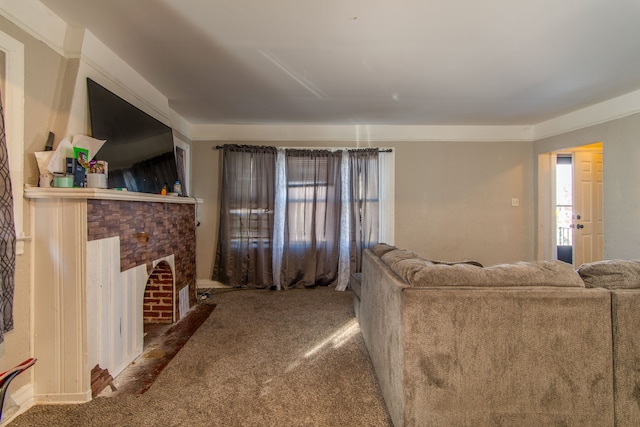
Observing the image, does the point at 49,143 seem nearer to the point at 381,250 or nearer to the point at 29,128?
the point at 29,128

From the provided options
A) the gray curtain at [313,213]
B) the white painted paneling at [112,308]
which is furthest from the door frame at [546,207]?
the white painted paneling at [112,308]

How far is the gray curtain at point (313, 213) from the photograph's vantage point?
394 centimetres

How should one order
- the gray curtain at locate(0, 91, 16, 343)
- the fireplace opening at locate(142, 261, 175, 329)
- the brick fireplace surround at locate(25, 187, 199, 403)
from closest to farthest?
the gray curtain at locate(0, 91, 16, 343)
the brick fireplace surround at locate(25, 187, 199, 403)
the fireplace opening at locate(142, 261, 175, 329)

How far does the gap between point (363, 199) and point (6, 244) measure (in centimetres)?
340

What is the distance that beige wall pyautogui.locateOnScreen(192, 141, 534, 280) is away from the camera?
4.06 metres

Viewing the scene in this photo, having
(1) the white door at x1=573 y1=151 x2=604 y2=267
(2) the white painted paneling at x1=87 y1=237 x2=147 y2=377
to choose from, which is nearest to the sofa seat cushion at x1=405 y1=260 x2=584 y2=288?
(2) the white painted paneling at x1=87 y1=237 x2=147 y2=377

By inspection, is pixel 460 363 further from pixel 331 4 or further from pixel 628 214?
pixel 628 214

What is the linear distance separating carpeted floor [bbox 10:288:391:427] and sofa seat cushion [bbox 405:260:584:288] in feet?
2.74

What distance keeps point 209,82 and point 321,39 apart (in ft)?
4.18

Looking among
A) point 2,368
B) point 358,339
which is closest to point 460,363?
point 358,339

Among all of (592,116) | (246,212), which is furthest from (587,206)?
(246,212)

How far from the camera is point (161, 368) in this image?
6.53ft

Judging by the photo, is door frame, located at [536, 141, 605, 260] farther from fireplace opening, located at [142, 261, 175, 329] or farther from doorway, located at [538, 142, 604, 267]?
fireplace opening, located at [142, 261, 175, 329]

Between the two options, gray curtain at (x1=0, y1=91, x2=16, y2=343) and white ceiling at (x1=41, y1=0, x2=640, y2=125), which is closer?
gray curtain at (x1=0, y1=91, x2=16, y2=343)
